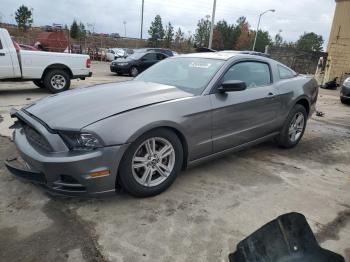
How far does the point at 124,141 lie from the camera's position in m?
2.89

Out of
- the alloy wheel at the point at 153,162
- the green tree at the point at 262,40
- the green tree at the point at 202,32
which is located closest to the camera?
the alloy wheel at the point at 153,162

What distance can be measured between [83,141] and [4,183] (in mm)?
1306

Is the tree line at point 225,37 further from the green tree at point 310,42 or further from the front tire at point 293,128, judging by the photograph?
the front tire at point 293,128

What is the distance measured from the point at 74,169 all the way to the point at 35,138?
2.10 ft

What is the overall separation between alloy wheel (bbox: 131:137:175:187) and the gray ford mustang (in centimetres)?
1

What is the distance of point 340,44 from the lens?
65.9ft

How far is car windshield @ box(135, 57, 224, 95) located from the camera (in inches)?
150

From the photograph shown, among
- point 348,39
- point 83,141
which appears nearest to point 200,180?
point 83,141

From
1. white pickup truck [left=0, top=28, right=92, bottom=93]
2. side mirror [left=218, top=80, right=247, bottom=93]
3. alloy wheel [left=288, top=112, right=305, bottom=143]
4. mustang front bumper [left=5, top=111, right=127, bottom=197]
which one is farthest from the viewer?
white pickup truck [left=0, top=28, right=92, bottom=93]

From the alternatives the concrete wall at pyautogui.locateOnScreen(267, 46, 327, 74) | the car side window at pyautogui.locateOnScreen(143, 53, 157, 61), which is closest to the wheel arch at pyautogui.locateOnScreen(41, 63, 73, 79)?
the car side window at pyautogui.locateOnScreen(143, 53, 157, 61)

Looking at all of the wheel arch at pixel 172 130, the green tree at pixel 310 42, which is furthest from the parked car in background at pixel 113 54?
the green tree at pixel 310 42

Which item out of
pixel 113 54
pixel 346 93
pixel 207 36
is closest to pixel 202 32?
pixel 207 36

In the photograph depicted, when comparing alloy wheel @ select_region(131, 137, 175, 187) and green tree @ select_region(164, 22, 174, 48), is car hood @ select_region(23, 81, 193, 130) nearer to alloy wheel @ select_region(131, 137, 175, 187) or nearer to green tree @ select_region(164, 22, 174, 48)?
alloy wheel @ select_region(131, 137, 175, 187)

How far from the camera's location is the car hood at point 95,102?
9.69 feet
